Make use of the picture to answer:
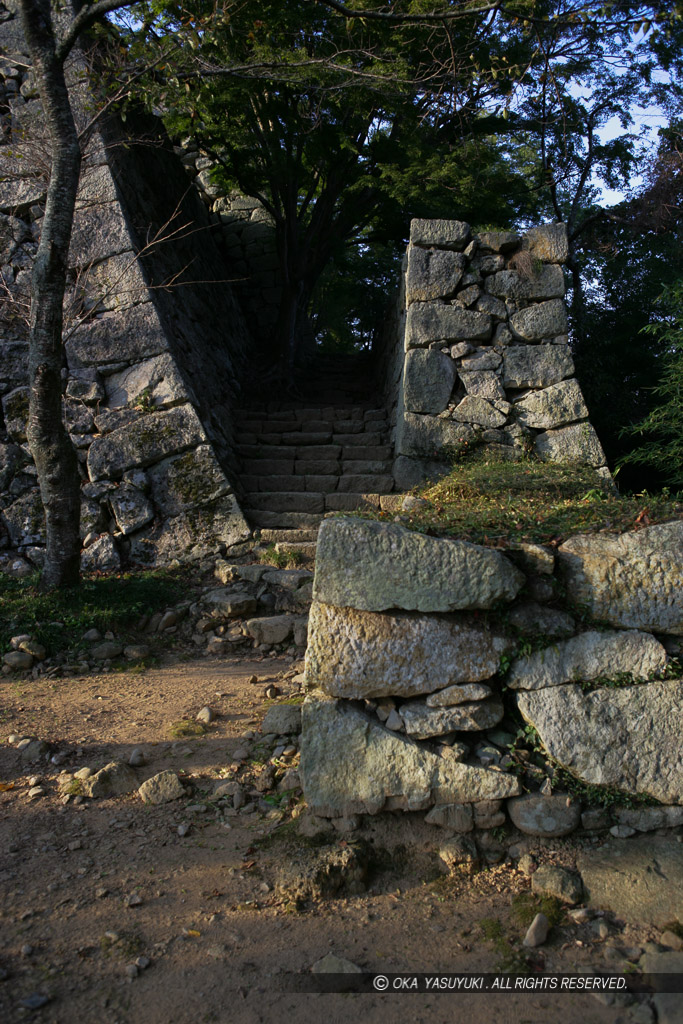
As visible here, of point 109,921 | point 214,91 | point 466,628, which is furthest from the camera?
point 214,91

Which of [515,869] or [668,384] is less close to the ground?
[668,384]

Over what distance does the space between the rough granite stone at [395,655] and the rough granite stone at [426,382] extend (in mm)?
3691

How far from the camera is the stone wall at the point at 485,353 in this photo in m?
6.21

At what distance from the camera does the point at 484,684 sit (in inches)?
112

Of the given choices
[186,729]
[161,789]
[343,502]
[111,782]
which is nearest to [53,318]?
[343,502]

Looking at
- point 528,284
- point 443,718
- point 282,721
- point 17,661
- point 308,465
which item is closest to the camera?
point 443,718

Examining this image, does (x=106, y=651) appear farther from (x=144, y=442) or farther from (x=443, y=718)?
(x=443, y=718)

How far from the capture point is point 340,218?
905 cm

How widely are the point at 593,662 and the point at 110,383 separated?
4.62 m

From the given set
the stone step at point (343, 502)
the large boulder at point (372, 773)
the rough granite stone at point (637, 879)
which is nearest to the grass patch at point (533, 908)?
the rough granite stone at point (637, 879)

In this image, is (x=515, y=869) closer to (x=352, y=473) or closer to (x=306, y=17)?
(x=352, y=473)

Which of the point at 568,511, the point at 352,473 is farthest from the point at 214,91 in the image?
the point at 568,511

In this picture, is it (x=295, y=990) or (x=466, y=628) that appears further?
(x=466, y=628)

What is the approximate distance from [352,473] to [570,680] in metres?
3.97
